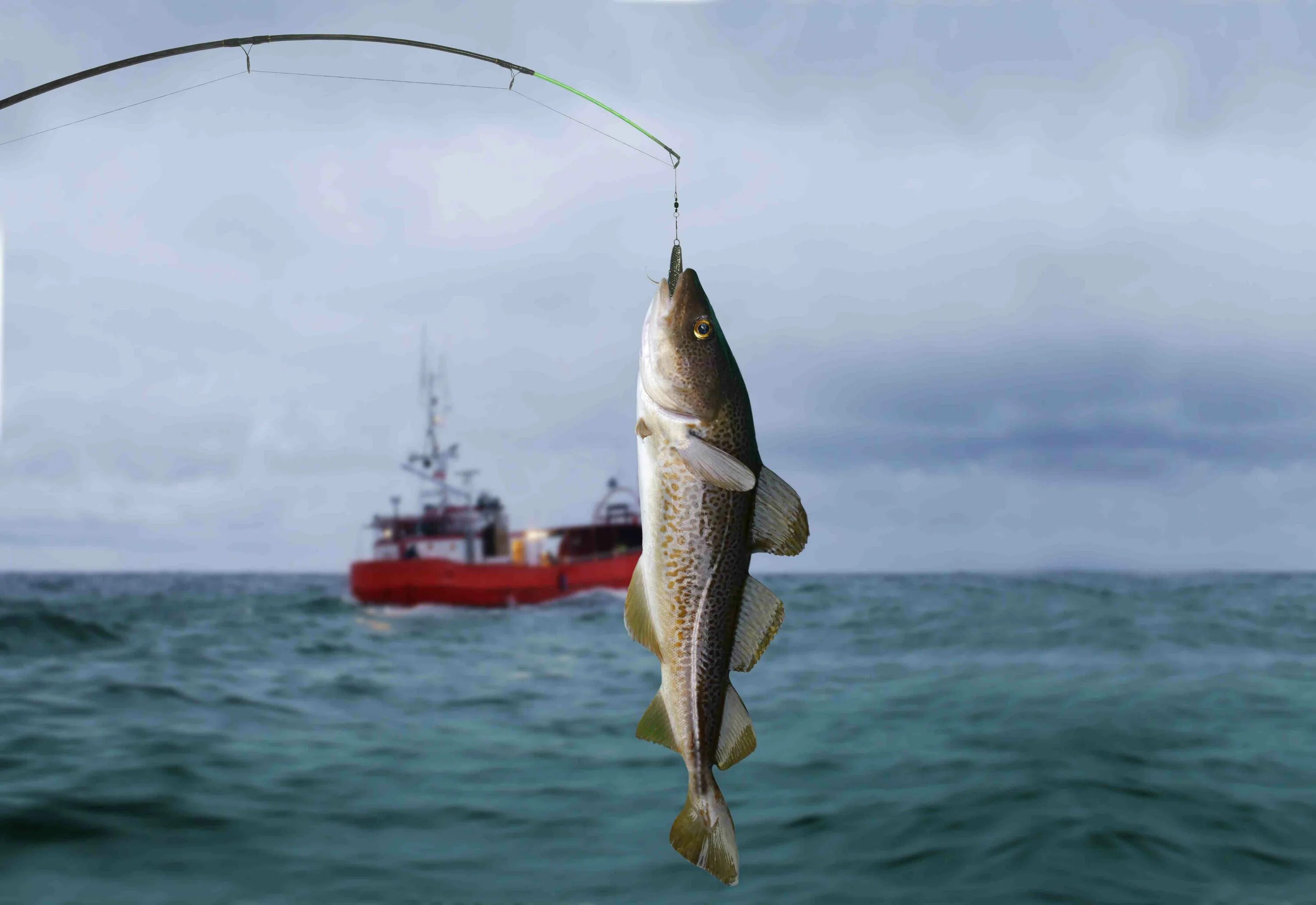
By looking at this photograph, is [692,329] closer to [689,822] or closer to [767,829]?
[689,822]

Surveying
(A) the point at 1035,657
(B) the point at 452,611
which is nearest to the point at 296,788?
(A) the point at 1035,657

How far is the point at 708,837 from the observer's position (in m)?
3.74

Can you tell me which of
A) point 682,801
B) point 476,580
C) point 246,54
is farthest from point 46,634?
point 246,54

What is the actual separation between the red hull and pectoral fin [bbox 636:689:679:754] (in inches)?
1373

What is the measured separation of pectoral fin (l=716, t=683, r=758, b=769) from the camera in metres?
3.79

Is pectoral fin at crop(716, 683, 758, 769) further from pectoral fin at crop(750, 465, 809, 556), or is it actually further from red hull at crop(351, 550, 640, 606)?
red hull at crop(351, 550, 640, 606)

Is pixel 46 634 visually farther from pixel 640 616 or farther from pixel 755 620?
pixel 755 620

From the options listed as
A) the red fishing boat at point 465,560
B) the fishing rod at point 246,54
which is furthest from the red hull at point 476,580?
the fishing rod at point 246,54

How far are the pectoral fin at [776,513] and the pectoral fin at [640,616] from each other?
0.49 meters

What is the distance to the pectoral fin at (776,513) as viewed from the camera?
3570mm

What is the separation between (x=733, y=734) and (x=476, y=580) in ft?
132

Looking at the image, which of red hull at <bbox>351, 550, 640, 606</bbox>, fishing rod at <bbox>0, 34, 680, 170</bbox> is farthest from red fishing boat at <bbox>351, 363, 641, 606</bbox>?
fishing rod at <bbox>0, 34, 680, 170</bbox>

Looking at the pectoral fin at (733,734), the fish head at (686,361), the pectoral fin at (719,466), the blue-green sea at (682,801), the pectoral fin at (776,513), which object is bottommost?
the blue-green sea at (682,801)

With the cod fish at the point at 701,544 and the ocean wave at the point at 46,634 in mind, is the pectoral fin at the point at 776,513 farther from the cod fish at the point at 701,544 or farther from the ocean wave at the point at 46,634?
the ocean wave at the point at 46,634
